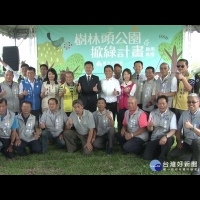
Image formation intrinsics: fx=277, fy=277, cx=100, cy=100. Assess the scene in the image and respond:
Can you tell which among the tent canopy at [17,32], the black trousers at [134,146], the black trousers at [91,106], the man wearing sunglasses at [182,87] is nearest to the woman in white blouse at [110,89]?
the black trousers at [91,106]

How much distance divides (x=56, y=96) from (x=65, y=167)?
137 centimetres

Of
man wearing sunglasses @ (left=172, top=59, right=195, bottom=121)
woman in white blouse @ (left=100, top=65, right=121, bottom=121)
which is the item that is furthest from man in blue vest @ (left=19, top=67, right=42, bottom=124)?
man wearing sunglasses @ (left=172, top=59, right=195, bottom=121)

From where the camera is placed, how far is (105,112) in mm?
4336

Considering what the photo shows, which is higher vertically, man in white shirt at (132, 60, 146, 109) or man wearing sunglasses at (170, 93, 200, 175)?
man in white shirt at (132, 60, 146, 109)

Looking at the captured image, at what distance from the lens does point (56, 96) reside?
181 inches

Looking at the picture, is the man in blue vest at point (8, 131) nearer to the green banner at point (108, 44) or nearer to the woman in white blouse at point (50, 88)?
the woman in white blouse at point (50, 88)

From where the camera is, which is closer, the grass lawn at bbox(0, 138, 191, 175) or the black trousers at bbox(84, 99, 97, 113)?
the grass lawn at bbox(0, 138, 191, 175)

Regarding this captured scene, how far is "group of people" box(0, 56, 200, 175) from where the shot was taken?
381 cm

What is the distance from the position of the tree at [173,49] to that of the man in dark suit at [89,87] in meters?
2.63

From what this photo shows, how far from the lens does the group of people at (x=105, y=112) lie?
381cm

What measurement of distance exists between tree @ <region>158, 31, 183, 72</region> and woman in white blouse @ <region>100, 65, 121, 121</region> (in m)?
2.47

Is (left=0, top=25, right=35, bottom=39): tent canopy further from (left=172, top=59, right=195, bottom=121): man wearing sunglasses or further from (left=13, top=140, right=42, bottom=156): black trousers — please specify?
(left=172, top=59, right=195, bottom=121): man wearing sunglasses

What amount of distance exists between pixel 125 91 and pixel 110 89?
25 centimetres
